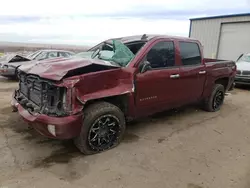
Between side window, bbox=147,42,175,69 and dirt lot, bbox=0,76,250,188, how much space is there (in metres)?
1.34

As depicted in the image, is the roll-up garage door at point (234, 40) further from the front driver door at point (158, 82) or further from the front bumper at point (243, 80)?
the front driver door at point (158, 82)

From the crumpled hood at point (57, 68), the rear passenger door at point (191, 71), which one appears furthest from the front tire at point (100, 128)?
the rear passenger door at point (191, 71)

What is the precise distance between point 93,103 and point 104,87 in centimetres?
30

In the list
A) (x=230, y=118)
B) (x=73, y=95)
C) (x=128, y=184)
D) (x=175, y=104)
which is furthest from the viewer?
(x=230, y=118)

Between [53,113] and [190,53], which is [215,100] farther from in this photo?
[53,113]

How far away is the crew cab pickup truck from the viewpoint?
10.6 feet

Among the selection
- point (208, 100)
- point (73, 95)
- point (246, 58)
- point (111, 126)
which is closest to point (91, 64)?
point (73, 95)

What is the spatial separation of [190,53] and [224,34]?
1155 centimetres

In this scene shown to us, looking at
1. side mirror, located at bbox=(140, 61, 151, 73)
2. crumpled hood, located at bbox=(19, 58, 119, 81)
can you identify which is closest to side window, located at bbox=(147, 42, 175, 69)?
side mirror, located at bbox=(140, 61, 151, 73)

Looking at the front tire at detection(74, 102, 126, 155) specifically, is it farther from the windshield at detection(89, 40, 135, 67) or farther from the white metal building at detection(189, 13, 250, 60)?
the white metal building at detection(189, 13, 250, 60)

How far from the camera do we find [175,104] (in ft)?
15.7

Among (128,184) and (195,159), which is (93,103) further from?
(195,159)

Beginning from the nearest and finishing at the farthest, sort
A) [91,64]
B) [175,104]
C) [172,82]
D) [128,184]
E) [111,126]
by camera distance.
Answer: [128,184] → [91,64] → [111,126] → [172,82] → [175,104]

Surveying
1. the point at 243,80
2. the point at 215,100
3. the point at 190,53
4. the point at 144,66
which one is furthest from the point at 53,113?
the point at 243,80
